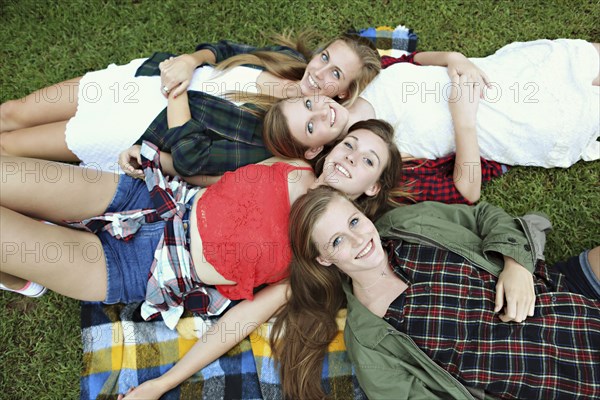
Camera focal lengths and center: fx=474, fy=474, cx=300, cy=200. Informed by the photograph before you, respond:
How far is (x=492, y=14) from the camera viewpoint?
2.85 meters

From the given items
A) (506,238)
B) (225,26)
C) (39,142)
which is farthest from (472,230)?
(39,142)

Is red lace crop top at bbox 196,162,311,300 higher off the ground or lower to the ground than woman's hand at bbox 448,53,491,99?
lower

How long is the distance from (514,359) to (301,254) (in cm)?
100

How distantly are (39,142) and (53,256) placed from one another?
0.76 metres

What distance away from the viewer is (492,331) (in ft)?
6.70

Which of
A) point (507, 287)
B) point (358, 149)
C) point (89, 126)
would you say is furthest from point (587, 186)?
point (89, 126)

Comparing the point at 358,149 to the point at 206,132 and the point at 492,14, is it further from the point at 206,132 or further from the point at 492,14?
the point at 492,14

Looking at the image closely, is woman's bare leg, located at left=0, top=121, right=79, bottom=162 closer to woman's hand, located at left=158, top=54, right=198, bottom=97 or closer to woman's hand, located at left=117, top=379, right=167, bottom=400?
woman's hand, located at left=158, top=54, right=198, bottom=97

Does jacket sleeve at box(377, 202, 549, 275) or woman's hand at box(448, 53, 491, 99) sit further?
woman's hand at box(448, 53, 491, 99)

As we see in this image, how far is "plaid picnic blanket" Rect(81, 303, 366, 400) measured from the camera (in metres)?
2.29

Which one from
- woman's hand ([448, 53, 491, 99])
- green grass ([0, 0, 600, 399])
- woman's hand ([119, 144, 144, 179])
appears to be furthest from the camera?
green grass ([0, 0, 600, 399])

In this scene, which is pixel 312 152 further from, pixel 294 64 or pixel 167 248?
pixel 167 248

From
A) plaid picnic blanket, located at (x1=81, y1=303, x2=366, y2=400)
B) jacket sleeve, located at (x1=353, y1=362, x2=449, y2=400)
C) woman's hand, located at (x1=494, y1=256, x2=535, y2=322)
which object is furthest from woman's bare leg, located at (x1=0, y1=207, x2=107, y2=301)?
woman's hand, located at (x1=494, y1=256, x2=535, y2=322)

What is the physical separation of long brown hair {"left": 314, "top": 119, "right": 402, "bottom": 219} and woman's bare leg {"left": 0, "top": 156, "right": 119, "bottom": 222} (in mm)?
1079
